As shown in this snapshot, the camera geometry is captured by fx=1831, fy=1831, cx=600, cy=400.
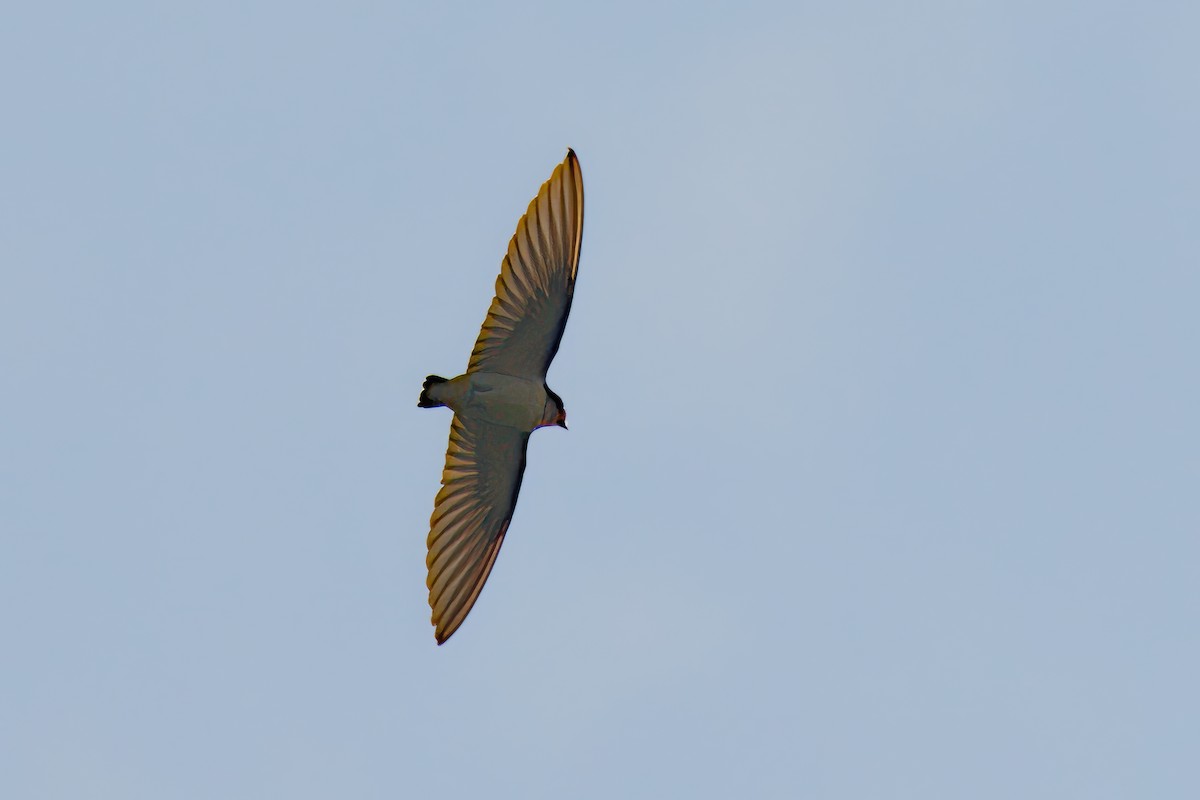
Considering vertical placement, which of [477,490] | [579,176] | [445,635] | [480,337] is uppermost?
[579,176]

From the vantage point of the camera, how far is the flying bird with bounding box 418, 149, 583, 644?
Result: 1518cm

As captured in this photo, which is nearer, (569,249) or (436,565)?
(569,249)

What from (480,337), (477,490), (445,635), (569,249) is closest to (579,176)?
(569,249)

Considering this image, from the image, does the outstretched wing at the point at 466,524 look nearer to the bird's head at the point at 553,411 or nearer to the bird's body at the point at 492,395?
the bird's head at the point at 553,411

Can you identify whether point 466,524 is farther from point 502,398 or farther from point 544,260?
point 544,260

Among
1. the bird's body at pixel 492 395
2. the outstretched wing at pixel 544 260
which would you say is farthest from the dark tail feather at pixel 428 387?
the outstretched wing at pixel 544 260

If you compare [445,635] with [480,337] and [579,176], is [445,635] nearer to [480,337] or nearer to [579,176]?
[480,337]

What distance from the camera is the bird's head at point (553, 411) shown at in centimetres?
1585

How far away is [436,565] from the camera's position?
16609 mm

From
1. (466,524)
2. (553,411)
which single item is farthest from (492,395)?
(466,524)

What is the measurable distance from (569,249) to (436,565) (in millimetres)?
3336

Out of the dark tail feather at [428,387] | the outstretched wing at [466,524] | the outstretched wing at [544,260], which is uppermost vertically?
the outstretched wing at [544,260]

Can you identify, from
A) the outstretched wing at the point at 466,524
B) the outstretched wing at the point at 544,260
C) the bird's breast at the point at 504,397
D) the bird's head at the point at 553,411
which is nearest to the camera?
the outstretched wing at the point at 544,260

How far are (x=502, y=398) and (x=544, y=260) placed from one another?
1.29 meters
